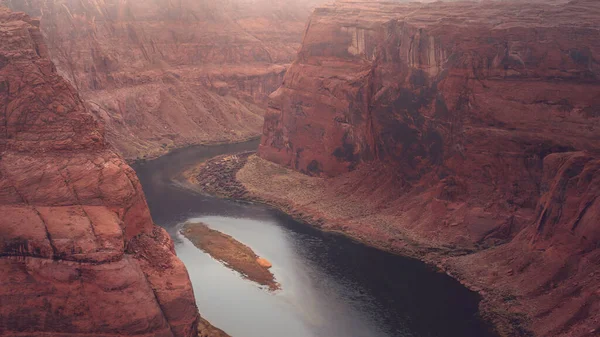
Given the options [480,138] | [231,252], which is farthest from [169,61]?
[480,138]

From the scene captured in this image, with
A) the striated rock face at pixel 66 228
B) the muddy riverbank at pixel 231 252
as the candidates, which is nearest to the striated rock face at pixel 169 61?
the muddy riverbank at pixel 231 252

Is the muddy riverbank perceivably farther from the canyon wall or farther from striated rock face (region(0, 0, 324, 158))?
striated rock face (region(0, 0, 324, 158))

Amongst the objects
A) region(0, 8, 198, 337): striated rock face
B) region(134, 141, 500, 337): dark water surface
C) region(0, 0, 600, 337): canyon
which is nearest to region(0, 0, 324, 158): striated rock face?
Result: region(0, 0, 600, 337): canyon

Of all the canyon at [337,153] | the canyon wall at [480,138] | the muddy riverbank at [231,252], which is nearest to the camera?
the canyon at [337,153]

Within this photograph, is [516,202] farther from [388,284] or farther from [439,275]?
[388,284]

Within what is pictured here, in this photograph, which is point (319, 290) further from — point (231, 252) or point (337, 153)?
point (337, 153)

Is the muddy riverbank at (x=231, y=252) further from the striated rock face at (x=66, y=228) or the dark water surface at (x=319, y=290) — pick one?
the striated rock face at (x=66, y=228)

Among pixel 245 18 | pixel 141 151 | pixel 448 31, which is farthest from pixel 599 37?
pixel 245 18
